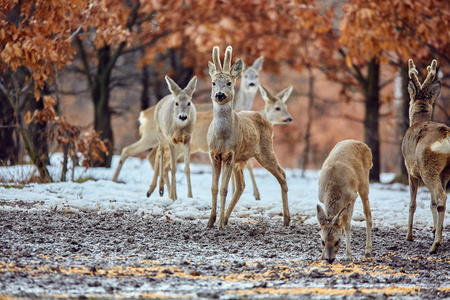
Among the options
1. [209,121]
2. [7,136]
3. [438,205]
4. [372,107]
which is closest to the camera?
[438,205]

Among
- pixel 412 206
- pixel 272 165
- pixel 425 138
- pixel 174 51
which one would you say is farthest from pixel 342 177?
pixel 174 51

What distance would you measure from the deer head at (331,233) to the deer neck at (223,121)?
2.18 m

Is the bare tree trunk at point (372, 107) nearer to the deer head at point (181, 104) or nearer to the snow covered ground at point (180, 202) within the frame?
the snow covered ground at point (180, 202)

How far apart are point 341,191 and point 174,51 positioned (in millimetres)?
12638

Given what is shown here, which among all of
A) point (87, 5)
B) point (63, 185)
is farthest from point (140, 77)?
point (63, 185)

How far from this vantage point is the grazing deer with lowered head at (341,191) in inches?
255

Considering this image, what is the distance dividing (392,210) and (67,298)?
684 cm

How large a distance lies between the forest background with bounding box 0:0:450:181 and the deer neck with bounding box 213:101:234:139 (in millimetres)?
3411

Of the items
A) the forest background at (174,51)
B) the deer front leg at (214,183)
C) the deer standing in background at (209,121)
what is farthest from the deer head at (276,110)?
the deer front leg at (214,183)

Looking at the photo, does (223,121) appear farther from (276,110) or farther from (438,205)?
(276,110)

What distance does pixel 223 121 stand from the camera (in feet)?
27.3

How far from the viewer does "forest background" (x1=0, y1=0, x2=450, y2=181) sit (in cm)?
1124

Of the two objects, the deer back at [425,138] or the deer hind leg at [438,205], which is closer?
the deer hind leg at [438,205]

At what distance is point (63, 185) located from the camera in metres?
11.0
